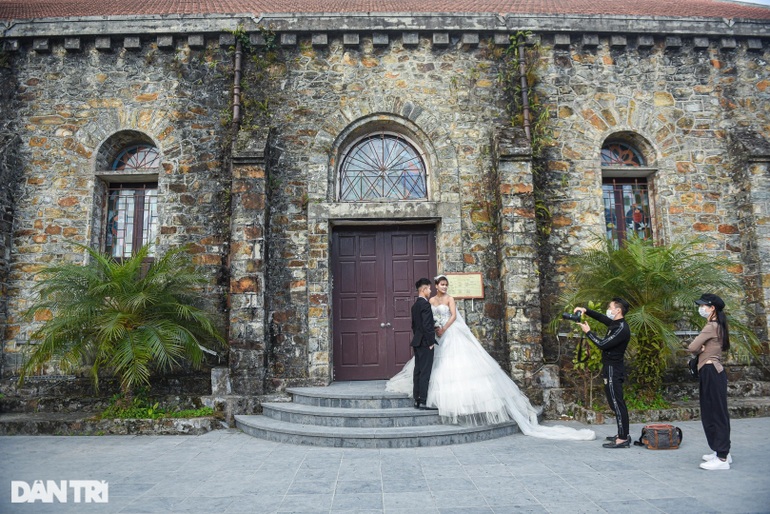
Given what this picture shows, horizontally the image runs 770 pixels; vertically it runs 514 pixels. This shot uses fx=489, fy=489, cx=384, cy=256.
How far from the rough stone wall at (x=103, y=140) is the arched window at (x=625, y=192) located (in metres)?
7.12

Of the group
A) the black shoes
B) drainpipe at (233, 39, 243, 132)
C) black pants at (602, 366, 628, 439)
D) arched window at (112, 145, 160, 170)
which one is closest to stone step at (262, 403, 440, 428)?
the black shoes

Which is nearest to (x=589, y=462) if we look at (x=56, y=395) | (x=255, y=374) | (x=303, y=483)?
(x=303, y=483)

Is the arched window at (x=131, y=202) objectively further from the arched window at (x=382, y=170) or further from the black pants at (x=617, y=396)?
the black pants at (x=617, y=396)

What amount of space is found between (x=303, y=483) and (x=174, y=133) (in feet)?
22.3

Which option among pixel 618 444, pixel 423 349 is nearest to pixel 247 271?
pixel 423 349

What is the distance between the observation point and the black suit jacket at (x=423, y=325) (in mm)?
6711

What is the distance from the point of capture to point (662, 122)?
30.2ft

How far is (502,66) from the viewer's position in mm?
9211

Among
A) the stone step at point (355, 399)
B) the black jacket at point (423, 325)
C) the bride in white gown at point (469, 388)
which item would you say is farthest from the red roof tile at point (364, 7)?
the stone step at point (355, 399)

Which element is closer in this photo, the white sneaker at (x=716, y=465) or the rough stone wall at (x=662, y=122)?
the white sneaker at (x=716, y=465)

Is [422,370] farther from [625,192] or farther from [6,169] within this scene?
[6,169]

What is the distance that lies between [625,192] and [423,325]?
5375mm

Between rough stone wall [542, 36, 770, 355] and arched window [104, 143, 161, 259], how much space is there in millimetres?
7324

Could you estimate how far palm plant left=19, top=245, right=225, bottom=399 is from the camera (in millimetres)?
6816
